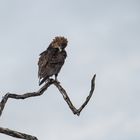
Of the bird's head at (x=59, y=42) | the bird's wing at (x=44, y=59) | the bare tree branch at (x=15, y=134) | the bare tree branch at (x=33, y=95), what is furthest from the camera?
the bird's wing at (x=44, y=59)

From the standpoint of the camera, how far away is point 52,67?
13086mm

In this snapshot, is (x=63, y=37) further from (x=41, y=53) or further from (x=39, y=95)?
(x=39, y=95)

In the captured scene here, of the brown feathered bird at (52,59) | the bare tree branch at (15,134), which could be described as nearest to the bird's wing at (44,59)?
the brown feathered bird at (52,59)

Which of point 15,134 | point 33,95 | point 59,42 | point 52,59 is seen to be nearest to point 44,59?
point 52,59

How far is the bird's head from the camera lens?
12.4 metres

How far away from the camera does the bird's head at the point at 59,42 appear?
→ 12371 millimetres

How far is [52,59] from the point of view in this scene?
43.6 feet

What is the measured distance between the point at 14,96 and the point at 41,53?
4.96 meters

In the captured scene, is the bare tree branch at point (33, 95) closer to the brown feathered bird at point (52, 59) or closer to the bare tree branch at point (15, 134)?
the bare tree branch at point (15, 134)

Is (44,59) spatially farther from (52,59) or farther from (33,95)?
(33,95)

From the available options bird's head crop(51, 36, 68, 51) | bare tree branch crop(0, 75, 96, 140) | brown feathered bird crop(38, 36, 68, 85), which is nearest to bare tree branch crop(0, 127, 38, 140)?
bare tree branch crop(0, 75, 96, 140)

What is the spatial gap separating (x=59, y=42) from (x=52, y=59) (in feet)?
3.39

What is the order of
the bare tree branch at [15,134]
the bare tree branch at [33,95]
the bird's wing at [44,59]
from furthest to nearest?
the bird's wing at [44,59], the bare tree branch at [33,95], the bare tree branch at [15,134]

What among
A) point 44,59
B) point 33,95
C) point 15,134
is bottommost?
point 15,134
